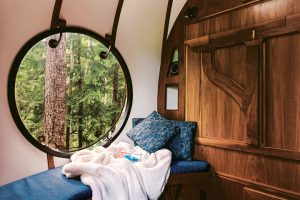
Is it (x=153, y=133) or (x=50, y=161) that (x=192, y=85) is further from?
(x=50, y=161)

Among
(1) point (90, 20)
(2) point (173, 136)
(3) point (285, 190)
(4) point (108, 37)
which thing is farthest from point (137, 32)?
(3) point (285, 190)

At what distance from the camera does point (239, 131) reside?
2.28 m

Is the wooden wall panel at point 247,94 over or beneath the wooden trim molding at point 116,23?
beneath

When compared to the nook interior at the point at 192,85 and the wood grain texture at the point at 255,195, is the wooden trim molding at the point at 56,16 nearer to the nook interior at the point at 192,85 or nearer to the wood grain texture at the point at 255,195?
the nook interior at the point at 192,85

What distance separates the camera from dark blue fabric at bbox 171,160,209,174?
7.61 feet

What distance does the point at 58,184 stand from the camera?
72.6 inches

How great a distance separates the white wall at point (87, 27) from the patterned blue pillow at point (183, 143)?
2.25ft

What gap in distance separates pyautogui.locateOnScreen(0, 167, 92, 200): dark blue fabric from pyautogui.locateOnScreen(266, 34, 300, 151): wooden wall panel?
1.55 m

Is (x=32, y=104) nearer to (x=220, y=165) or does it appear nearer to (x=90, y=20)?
(x=90, y=20)

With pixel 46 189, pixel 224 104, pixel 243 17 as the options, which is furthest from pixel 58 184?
pixel 243 17

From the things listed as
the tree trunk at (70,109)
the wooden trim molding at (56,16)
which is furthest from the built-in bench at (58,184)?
the tree trunk at (70,109)

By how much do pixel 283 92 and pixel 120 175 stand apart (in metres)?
1.46

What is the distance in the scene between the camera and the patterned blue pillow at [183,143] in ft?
8.47

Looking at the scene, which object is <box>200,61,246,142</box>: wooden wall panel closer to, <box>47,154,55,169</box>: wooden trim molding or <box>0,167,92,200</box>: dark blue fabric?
<box>0,167,92,200</box>: dark blue fabric
